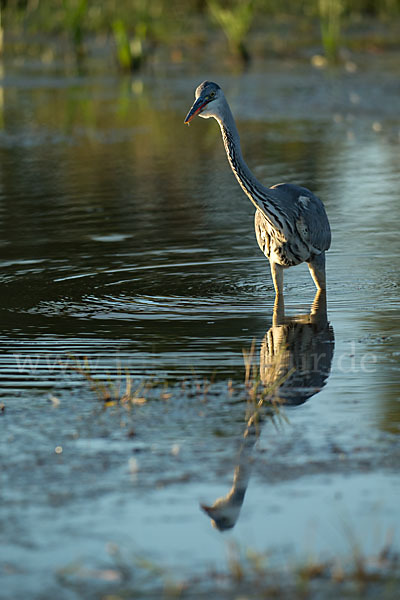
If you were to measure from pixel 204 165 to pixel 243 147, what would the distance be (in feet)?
3.23

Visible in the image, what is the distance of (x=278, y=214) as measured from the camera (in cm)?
827

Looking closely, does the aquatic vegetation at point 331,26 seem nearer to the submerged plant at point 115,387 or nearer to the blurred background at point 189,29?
the blurred background at point 189,29

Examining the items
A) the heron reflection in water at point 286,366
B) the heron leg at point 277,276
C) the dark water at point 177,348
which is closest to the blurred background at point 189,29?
the dark water at point 177,348

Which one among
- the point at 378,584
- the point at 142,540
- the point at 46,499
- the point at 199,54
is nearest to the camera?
the point at 378,584

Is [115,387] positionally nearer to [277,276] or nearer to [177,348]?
[177,348]

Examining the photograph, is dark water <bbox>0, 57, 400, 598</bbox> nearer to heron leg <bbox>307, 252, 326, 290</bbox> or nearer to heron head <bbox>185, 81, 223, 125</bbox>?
heron leg <bbox>307, 252, 326, 290</bbox>

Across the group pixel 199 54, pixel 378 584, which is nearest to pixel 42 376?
pixel 378 584

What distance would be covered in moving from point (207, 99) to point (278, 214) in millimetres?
1031

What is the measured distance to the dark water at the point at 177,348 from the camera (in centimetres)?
464

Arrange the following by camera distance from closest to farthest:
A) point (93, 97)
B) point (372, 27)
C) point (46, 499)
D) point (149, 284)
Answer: point (46, 499) → point (149, 284) → point (93, 97) → point (372, 27)

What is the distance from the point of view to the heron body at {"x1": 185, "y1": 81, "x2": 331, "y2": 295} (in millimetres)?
7875

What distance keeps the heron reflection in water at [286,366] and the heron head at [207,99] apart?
1569 mm

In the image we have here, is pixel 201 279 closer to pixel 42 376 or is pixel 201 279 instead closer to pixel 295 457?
pixel 42 376

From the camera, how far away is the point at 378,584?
4.07m
